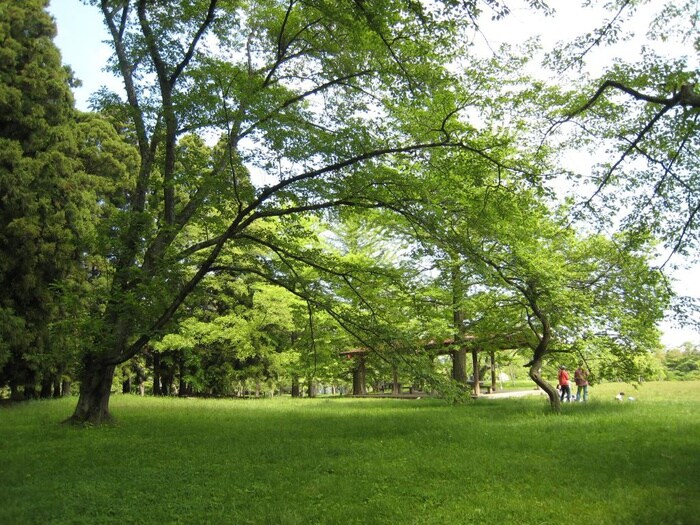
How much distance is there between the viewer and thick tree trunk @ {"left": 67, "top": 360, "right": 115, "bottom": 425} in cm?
1209

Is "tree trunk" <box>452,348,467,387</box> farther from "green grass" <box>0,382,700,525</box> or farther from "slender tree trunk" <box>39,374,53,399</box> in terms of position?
"slender tree trunk" <box>39,374,53,399</box>

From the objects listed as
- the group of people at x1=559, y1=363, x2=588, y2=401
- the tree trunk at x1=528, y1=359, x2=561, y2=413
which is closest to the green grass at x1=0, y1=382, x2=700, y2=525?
the tree trunk at x1=528, y1=359, x2=561, y2=413

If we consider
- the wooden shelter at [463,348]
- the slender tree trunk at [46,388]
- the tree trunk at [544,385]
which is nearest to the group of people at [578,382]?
the wooden shelter at [463,348]

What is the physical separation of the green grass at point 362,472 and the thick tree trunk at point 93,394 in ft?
1.81

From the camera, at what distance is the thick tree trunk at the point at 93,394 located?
12.1m

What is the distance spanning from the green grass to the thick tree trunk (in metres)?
0.55

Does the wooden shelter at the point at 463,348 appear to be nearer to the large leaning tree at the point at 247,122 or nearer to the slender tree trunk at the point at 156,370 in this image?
the large leaning tree at the point at 247,122

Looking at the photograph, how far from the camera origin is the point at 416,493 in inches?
239

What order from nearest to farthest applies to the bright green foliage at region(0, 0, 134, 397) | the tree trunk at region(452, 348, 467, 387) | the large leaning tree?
the large leaning tree → the bright green foliage at region(0, 0, 134, 397) → the tree trunk at region(452, 348, 467, 387)

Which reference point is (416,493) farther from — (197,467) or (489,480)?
(197,467)

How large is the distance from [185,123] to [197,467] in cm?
703

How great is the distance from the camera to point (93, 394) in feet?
40.1

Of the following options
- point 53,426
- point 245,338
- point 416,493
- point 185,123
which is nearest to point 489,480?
point 416,493

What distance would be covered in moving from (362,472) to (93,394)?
8.21m
